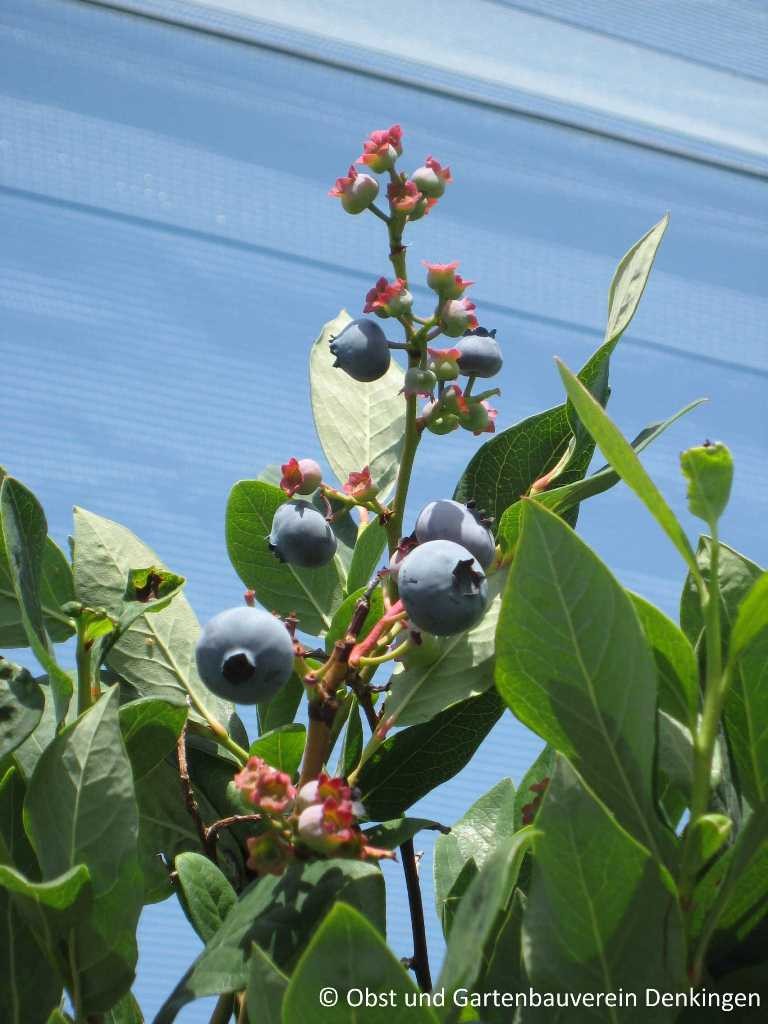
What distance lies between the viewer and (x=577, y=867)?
1.07 ft

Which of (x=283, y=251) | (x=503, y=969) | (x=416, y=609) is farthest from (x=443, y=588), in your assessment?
(x=283, y=251)

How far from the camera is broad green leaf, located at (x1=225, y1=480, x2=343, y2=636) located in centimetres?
54

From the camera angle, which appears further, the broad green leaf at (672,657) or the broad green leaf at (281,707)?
the broad green leaf at (281,707)

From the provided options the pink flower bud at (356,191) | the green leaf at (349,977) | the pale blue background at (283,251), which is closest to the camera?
the green leaf at (349,977)

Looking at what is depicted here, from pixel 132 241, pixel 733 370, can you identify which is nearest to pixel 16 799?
pixel 132 241

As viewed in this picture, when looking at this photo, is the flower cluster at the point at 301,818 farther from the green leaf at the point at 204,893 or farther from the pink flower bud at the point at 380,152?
the pink flower bud at the point at 380,152

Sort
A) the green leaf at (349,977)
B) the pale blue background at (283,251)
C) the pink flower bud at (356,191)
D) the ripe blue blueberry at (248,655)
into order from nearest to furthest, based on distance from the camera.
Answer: the green leaf at (349,977) < the ripe blue blueberry at (248,655) < the pink flower bud at (356,191) < the pale blue background at (283,251)

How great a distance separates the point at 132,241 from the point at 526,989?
244 centimetres

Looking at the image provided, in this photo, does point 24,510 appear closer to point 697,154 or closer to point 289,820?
point 289,820

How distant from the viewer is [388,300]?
0.47 meters

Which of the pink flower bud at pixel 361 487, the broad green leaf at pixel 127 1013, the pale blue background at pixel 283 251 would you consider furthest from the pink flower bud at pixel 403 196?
the pale blue background at pixel 283 251

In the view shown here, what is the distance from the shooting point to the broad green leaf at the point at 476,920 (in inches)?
12.0

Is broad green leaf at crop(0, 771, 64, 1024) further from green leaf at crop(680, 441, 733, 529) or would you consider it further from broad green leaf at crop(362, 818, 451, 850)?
green leaf at crop(680, 441, 733, 529)

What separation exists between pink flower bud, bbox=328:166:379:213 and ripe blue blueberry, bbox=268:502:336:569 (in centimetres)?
14
